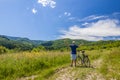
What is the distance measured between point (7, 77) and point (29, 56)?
236 inches

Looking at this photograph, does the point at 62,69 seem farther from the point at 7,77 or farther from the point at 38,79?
the point at 7,77

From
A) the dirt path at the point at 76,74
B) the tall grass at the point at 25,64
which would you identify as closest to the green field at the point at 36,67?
the tall grass at the point at 25,64

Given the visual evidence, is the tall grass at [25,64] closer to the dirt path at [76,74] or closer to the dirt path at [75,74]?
the dirt path at [75,74]

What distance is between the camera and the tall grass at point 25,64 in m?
22.2

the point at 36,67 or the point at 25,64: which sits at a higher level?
the point at 25,64

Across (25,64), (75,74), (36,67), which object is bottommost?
(75,74)

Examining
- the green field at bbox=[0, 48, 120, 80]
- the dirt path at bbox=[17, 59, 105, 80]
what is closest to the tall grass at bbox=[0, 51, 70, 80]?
the green field at bbox=[0, 48, 120, 80]

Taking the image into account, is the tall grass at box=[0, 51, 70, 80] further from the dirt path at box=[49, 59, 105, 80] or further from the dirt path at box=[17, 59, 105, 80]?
the dirt path at box=[49, 59, 105, 80]

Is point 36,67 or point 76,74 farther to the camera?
point 36,67

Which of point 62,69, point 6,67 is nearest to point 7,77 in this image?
point 6,67

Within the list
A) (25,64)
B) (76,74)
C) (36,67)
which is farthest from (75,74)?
(25,64)

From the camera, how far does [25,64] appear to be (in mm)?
24172

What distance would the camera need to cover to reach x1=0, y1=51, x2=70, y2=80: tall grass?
73.0 ft

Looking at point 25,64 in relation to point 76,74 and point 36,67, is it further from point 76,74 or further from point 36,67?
point 76,74
